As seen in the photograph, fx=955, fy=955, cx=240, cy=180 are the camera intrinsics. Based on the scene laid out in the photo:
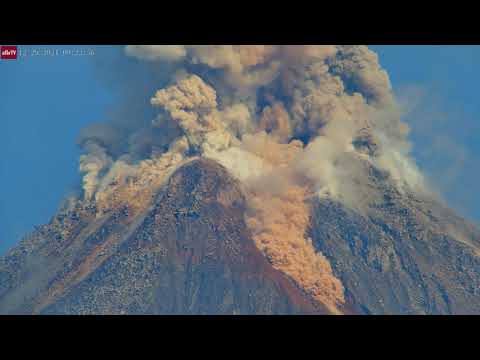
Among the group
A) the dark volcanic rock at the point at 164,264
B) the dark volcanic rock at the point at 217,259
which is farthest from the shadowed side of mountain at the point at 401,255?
the dark volcanic rock at the point at 164,264

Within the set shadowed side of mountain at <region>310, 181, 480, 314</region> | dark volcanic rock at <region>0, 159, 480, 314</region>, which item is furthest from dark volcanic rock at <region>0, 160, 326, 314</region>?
shadowed side of mountain at <region>310, 181, 480, 314</region>

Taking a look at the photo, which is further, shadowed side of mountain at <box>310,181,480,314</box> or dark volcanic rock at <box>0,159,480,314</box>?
shadowed side of mountain at <box>310,181,480,314</box>

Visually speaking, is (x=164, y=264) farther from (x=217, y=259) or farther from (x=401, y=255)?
(x=401, y=255)

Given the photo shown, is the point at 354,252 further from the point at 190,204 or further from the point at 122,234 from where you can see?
the point at 122,234

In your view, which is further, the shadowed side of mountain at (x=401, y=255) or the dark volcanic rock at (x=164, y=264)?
the shadowed side of mountain at (x=401, y=255)

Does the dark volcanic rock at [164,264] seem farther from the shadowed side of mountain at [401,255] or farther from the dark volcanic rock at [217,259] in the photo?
the shadowed side of mountain at [401,255]

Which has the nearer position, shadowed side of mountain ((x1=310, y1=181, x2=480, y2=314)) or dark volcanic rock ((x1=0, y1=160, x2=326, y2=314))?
dark volcanic rock ((x1=0, y1=160, x2=326, y2=314))

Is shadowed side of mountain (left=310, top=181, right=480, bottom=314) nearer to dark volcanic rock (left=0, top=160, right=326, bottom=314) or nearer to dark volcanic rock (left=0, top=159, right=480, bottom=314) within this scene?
dark volcanic rock (left=0, top=159, right=480, bottom=314)
